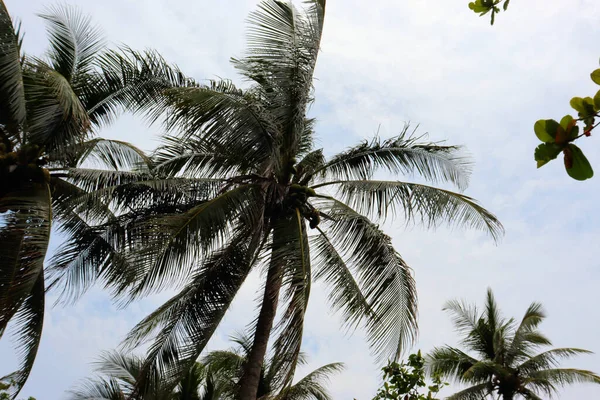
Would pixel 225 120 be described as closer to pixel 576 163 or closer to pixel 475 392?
pixel 576 163

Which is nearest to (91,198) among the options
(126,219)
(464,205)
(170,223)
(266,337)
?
(126,219)

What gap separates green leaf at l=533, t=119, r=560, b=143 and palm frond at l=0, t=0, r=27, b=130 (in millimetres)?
9812

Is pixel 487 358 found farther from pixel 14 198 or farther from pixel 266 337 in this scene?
pixel 14 198

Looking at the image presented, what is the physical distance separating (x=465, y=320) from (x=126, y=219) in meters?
13.7

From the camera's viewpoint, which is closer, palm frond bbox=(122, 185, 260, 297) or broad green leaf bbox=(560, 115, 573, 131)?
broad green leaf bbox=(560, 115, 573, 131)

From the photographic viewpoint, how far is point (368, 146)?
11602 mm

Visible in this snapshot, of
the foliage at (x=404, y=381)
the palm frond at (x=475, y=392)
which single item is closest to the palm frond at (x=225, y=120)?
the foliage at (x=404, y=381)

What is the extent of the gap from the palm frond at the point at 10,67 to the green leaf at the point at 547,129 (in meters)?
9.81

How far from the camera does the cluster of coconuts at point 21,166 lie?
35.9 ft

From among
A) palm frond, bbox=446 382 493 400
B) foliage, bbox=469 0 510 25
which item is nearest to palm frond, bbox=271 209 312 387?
foliage, bbox=469 0 510 25

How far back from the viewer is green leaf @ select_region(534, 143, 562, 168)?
5.98ft

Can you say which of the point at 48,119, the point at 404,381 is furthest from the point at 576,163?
the point at 48,119

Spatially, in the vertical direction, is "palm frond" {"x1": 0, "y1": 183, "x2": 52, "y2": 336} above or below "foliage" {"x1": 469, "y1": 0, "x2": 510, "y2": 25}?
below

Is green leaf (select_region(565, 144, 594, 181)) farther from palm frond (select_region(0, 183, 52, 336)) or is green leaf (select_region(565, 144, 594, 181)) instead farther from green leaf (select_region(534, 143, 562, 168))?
palm frond (select_region(0, 183, 52, 336))
